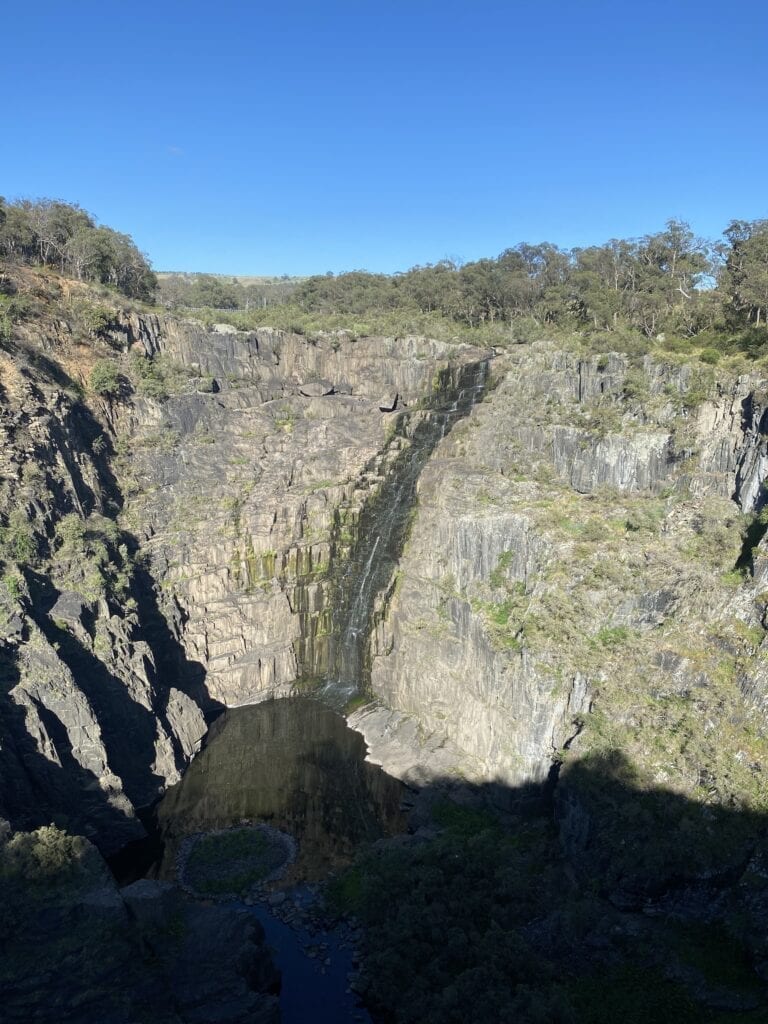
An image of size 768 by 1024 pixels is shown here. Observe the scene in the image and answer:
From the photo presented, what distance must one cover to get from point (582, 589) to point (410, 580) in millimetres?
13783

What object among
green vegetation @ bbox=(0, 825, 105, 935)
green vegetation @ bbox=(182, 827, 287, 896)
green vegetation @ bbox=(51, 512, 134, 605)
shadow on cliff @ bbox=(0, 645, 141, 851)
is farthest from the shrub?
green vegetation @ bbox=(0, 825, 105, 935)

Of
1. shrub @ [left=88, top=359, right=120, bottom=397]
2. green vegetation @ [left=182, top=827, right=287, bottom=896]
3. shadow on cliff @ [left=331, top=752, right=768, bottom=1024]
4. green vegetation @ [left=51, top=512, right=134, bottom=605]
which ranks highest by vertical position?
shrub @ [left=88, top=359, right=120, bottom=397]

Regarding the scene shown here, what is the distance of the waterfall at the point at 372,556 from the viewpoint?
5162 centimetres

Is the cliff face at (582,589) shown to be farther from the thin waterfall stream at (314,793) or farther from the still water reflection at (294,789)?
the still water reflection at (294,789)

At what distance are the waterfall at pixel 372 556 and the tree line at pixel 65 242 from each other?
3344cm

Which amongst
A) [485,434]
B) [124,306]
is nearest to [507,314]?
[485,434]

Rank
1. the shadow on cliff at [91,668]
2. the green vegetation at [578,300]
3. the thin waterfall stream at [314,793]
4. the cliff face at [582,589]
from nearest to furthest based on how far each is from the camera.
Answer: the thin waterfall stream at [314,793], the cliff face at [582,589], the shadow on cliff at [91,668], the green vegetation at [578,300]

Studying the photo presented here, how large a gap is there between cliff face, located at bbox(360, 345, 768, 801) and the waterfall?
1.54 meters

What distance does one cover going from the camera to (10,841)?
26.1 m

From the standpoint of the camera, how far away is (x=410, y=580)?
49.5 m

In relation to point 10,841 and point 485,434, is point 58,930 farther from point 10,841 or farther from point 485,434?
point 485,434

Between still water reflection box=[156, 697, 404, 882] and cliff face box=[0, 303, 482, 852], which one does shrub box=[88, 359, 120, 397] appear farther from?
still water reflection box=[156, 697, 404, 882]

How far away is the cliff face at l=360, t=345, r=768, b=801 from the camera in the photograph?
108 feet

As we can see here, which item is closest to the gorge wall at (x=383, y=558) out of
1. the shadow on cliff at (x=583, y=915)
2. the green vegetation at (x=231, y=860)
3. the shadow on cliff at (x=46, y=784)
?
the shadow on cliff at (x=46, y=784)
